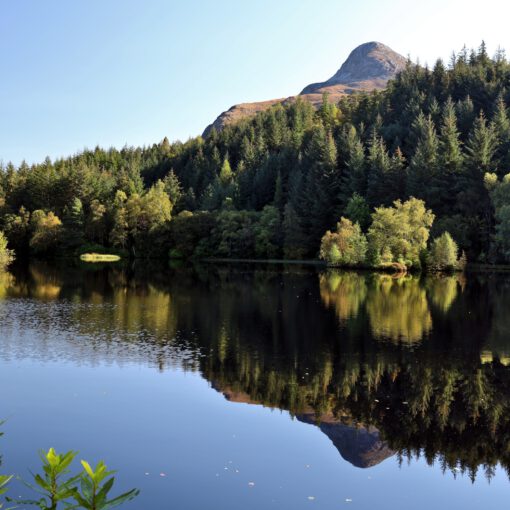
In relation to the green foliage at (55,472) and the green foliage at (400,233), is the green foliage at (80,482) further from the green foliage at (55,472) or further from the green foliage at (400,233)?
the green foliage at (400,233)

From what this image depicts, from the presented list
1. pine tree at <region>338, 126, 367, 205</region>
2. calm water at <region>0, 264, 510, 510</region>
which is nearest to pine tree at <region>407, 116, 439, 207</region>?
pine tree at <region>338, 126, 367, 205</region>

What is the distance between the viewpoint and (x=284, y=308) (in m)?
39.8

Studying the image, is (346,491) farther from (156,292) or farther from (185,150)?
(185,150)

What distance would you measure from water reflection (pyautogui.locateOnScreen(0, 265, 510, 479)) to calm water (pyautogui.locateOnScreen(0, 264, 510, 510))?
0.09m

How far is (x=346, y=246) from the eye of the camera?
81.9m

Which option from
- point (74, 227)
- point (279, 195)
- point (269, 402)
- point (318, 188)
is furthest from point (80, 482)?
point (279, 195)

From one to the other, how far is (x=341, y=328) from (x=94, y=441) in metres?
19.1

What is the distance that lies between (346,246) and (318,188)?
2891cm

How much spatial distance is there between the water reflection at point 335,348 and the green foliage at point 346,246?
94.3 feet

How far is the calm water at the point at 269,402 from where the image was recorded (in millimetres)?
12852

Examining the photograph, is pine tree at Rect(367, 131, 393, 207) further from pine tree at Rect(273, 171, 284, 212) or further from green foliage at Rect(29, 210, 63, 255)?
green foliage at Rect(29, 210, 63, 255)

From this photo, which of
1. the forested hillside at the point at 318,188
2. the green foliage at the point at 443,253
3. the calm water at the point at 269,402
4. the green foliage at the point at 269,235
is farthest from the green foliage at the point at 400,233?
the calm water at the point at 269,402

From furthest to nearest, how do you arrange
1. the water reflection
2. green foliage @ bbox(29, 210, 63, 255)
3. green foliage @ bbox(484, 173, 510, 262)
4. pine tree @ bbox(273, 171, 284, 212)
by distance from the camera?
pine tree @ bbox(273, 171, 284, 212) < green foliage @ bbox(29, 210, 63, 255) < green foliage @ bbox(484, 173, 510, 262) < the water reflection

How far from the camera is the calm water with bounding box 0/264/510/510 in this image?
42.2 ft
